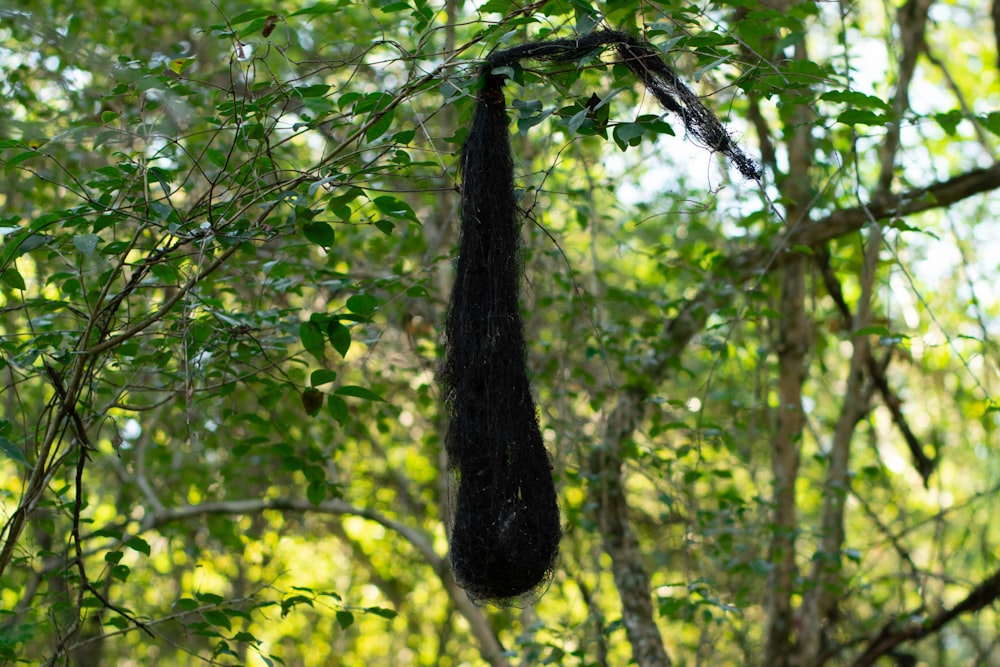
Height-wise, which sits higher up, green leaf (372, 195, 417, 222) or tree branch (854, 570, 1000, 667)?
green leaf (372, 195, 417, 222)

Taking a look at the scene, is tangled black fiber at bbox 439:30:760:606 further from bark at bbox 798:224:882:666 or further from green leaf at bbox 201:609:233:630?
bark at bbox 798:224:882:666

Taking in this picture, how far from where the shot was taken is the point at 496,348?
61.7 inches

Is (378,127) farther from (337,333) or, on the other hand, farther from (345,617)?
(345,617)

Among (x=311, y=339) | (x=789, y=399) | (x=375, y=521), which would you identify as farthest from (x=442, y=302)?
(x=311, y=339)

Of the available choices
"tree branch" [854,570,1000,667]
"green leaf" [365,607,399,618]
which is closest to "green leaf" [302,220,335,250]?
"green leaf" [365,607,399,618]

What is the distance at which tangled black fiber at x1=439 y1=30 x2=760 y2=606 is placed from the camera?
1552mm

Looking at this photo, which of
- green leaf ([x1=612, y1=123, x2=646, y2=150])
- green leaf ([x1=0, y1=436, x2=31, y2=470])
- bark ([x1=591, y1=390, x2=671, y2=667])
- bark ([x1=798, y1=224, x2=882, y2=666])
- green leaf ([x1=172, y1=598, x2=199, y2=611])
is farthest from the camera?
bark ([x1=798, y1=224, x2=882, y2=666])

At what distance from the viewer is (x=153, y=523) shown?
3.41m

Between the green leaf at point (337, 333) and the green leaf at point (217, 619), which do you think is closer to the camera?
the green leaf at point (337, 333)

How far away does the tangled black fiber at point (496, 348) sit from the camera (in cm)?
155

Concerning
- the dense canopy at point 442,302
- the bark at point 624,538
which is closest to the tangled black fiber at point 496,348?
the dense canopy at point 442,302

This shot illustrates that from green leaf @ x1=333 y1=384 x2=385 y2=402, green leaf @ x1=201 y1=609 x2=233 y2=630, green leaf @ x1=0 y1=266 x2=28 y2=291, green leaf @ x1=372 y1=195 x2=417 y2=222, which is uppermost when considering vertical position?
green leaf @ x1=372 y1=195 x2=417 y2=222

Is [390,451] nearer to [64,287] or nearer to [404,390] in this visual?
[404,390]

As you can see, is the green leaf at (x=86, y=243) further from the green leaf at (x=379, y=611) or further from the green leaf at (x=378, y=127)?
the green leaf at (x=379, y=611)
